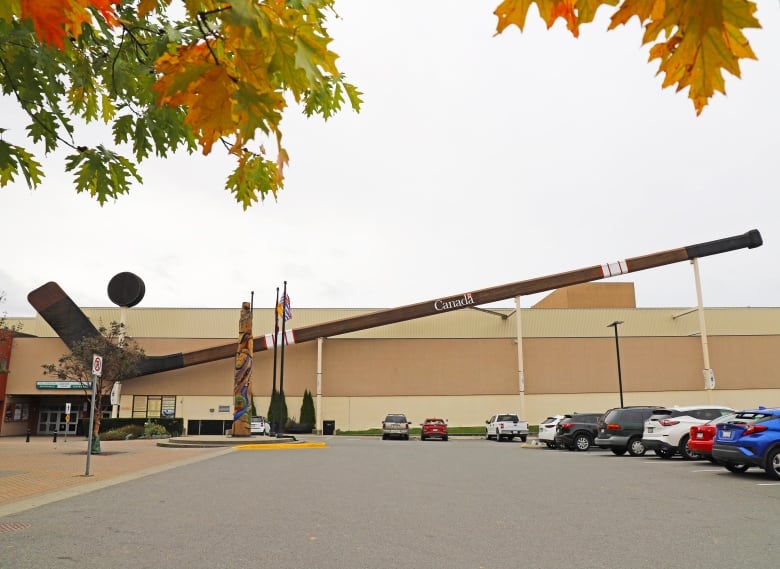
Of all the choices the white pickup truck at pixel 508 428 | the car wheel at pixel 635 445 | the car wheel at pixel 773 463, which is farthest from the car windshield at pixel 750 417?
the white pickup truck at pixel 508 428

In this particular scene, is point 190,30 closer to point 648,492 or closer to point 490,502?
point 490,502

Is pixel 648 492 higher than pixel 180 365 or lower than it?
lower

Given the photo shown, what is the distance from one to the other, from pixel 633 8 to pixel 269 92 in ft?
3.70

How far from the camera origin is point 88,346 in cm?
2572

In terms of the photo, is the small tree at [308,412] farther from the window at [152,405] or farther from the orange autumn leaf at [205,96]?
the orange autumn leaf at [205,96]

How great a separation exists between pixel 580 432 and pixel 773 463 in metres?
12.7

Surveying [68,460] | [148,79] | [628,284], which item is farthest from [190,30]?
[628,284]

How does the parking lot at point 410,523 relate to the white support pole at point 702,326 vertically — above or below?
below

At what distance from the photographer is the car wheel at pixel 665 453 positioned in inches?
694

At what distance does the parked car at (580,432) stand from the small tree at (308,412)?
25.2 m

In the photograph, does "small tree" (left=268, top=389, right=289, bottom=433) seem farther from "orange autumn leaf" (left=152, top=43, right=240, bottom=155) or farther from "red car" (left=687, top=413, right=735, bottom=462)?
"orange autumn leaf" (left=152, top=43, right=240, bottom=155)

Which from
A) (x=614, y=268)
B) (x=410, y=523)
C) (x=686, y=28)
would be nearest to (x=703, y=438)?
(x=410, y=523)

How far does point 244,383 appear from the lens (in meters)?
30.9

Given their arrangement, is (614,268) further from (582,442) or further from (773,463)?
(773,463)
